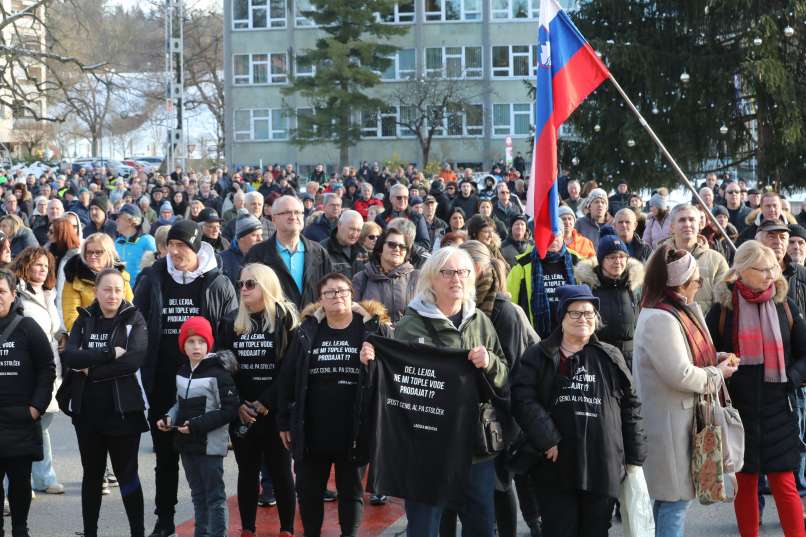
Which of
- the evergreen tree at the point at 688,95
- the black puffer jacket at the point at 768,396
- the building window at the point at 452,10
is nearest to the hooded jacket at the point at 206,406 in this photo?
the black puffer jacket at the point at 768,396

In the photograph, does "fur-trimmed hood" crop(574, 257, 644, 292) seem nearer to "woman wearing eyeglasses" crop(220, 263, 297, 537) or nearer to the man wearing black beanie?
"woman wearing eyeglasses" crop(220, 263, 297, 537)

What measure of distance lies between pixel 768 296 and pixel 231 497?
404cm

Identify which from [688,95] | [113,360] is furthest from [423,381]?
[688,95]

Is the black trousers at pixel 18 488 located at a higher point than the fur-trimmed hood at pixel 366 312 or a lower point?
lower

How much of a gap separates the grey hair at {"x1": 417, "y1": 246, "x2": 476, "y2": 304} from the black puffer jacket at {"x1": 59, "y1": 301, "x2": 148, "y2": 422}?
2.04 meters

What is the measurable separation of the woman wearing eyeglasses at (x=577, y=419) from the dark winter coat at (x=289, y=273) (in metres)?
3.18

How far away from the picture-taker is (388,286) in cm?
816

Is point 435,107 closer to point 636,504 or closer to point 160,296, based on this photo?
point 160,296

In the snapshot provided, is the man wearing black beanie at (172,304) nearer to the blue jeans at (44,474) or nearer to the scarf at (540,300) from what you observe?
the blue jeans at (44,474)

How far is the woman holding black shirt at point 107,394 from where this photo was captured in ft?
22.9

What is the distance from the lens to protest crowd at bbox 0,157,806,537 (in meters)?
5.77

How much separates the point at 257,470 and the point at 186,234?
158cm

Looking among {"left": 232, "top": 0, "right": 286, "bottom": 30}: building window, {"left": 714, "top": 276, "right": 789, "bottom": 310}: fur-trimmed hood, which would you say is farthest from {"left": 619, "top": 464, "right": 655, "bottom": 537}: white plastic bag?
{"left": 232, "top": 0, "right": 286, "bottom": 30}: building window

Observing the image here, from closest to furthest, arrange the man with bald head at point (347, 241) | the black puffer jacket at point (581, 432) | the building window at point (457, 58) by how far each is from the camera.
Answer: the black puffer jacket at point (581, 432) → the man with bald head at point (347, 241) → the building window at point (457, 58)
